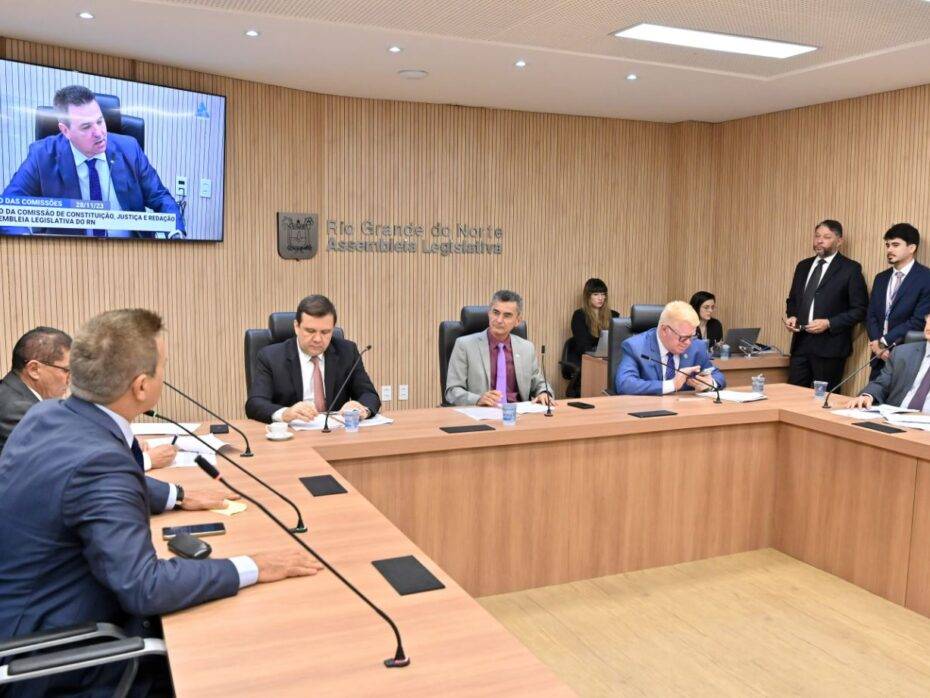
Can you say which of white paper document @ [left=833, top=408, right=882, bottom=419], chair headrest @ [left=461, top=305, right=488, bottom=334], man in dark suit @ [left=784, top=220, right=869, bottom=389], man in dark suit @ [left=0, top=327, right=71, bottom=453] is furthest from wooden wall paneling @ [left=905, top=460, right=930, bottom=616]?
man in dark suit @ [left=0, top=327, right=71, bottom=453]

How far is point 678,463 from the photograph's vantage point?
4008mm

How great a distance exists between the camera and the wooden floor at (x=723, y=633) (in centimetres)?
298

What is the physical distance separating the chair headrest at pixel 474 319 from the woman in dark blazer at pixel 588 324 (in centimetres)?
313

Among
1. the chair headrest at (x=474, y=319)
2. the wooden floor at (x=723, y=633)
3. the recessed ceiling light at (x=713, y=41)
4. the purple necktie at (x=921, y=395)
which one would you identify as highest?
the recessed ceiling light at (x=713, y=41)

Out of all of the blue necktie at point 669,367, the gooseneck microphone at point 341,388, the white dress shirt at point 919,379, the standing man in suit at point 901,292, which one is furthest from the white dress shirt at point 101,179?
the standing man in suit at point 901,292

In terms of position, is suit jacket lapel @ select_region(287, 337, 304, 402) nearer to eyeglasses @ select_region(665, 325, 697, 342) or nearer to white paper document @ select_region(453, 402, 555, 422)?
white paper document @ select_region(453, 402, 555, 422)

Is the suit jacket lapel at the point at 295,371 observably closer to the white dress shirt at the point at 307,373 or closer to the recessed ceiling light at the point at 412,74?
the white dress shirt at the point at 307,373

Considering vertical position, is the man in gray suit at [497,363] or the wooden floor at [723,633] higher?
the man in gray suit at [497,363]

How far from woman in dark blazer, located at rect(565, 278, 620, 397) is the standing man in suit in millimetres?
A: 2349

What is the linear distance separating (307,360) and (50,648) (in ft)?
7.85

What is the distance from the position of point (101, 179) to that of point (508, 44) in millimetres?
2758

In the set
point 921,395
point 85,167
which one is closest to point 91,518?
point 921,395

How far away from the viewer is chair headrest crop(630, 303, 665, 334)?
5.05m

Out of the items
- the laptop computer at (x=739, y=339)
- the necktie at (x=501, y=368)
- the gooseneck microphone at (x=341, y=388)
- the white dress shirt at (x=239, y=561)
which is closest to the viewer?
the white dress shirt at (x=239, y=561)
